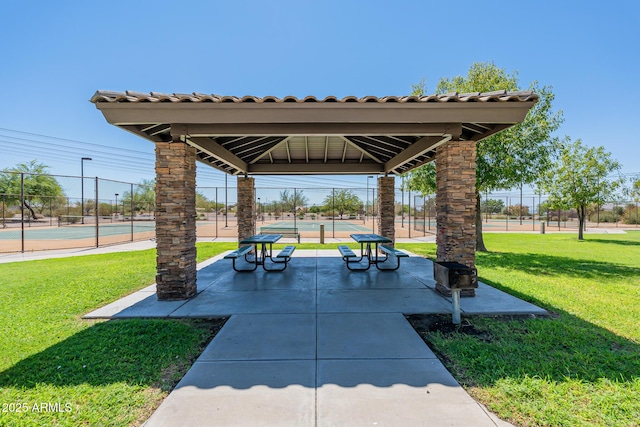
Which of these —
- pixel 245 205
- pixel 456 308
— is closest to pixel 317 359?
pixel 456 308

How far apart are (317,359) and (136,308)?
3.42 meters

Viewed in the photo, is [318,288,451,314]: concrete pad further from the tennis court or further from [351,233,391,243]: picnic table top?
the tennis court

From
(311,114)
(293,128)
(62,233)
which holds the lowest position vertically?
(62,233)

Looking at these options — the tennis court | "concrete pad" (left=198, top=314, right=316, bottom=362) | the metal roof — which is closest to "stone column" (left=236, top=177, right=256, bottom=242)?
the metal roof

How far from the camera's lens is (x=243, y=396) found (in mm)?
2533

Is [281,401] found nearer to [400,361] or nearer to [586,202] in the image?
[400,361]

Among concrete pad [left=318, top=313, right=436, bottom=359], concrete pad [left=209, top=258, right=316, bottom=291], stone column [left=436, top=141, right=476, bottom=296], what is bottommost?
concrete pad [left=318, top=313, right=436, bottom=359]

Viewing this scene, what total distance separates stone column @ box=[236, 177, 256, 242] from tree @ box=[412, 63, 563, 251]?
7.98 metres

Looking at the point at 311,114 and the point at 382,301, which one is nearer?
the point at 311,114

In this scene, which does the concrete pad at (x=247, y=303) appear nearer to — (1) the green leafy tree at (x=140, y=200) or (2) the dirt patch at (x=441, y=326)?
(2) the dirt patch at (x=441, y=326)

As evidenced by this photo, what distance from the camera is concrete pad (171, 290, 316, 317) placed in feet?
15.2

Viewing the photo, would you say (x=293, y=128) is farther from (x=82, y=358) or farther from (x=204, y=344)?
(x=82, y=358)

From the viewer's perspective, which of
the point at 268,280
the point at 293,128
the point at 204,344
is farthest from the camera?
the point at 268,280

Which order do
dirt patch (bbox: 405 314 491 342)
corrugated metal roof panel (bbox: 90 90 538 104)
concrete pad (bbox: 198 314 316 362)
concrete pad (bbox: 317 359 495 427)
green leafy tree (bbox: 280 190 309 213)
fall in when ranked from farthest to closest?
green leafy tree (bbox: 280 190 309 213) → corrugated metal roof panel (bbox: 90 90 538 104) → dirt patch (bbox: 405 314 491 342) → concrete pad (bbox: 198 314 316 362) → concrete pad (bbox: 317 359 495 427)
